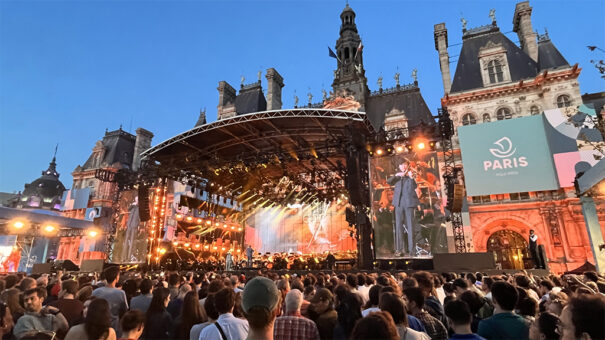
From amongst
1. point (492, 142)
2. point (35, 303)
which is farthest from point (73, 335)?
point (492, 142)

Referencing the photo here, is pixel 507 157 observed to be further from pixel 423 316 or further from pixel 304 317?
pixel 304 317

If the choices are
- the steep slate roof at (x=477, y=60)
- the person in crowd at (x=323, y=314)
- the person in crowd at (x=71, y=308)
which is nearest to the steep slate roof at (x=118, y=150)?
the steep slate roof at (x=477, y=60)

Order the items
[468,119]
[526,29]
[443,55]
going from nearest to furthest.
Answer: [468,119]
[526,29]
[443,55]

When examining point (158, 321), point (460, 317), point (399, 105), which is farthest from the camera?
point (399, 105)

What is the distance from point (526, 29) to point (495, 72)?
15.8 feet

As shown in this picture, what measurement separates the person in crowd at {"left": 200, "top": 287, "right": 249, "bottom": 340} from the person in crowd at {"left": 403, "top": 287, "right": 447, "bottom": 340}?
5.49 feet

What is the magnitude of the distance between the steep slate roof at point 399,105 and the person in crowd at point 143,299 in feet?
80.1

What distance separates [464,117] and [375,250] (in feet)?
46.4

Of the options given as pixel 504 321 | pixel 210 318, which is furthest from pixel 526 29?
pixel 210 318

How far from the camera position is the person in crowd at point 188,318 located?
3512 mm

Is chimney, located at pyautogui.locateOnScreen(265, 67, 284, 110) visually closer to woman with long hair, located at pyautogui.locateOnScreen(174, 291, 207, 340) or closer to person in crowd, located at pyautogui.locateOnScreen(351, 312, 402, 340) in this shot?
woman with long hair, located at pyautogui.locateOnScreen(174, 291, 207, 340)

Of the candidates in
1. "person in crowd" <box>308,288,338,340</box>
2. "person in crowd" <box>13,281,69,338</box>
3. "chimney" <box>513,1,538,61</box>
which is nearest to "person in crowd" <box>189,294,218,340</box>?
"person in crowd" <box>308,288,338,340</box>

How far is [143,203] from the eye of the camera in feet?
65.9

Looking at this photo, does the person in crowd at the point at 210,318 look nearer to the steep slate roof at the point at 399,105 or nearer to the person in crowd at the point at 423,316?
the person in crowd at the point at 423,316
